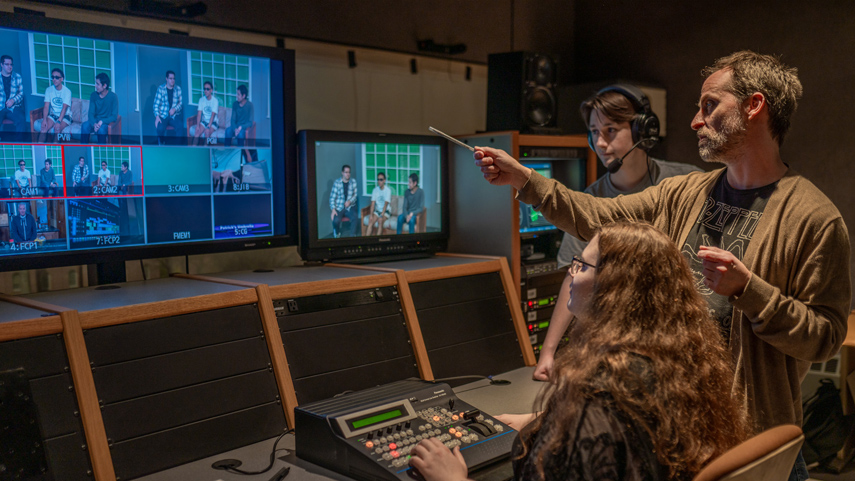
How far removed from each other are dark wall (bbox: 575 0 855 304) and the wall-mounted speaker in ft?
3.61

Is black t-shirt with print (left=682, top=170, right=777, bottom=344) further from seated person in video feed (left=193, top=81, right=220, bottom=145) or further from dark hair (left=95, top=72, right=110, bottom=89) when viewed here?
dark hair (left=95, top=72, right=110, bottom=89)

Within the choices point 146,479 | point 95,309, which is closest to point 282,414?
point 146,479

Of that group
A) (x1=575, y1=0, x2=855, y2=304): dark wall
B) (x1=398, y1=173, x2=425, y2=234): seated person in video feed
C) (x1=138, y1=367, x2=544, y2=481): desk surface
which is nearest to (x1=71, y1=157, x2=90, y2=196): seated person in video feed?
(x1=138, y1=367, x2=544, y2=481): desk surface

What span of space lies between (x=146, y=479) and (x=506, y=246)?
1.41m

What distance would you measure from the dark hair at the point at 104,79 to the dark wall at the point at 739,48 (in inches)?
104

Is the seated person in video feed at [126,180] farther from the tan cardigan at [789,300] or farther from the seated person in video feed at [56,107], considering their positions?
the tan cardigan at [789,300]

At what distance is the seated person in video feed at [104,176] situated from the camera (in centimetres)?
176

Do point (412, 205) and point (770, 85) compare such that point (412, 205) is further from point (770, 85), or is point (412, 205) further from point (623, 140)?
point (770, 85)

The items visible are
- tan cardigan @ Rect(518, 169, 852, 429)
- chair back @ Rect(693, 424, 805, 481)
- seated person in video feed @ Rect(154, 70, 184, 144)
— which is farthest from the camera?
seated person in video feed @ Rect(154, 70, 184, 144)

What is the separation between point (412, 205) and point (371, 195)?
7.2 inches

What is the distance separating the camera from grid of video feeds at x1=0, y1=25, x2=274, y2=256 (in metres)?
1.65

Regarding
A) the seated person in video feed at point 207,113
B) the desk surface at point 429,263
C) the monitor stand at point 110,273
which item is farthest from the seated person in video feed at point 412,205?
the monitor stand at point 110,273

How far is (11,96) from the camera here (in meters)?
1.62

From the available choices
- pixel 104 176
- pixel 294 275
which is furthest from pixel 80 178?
pixel 294 275
